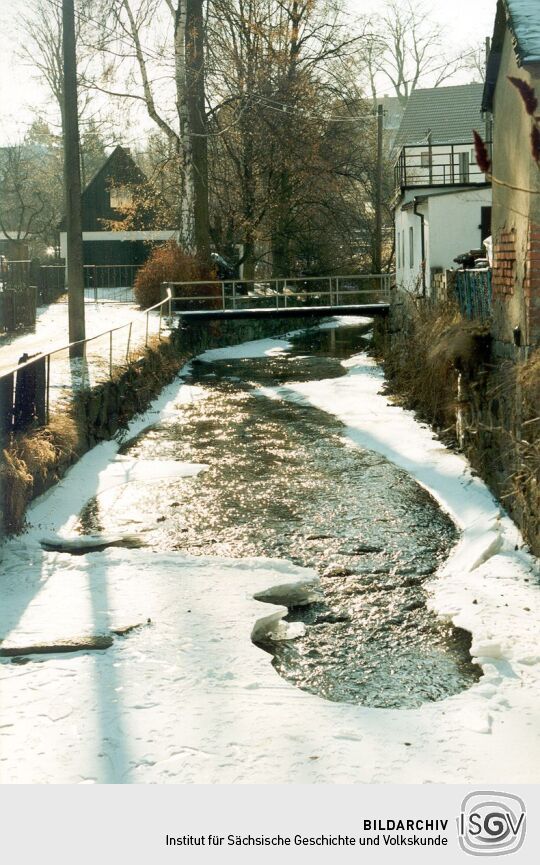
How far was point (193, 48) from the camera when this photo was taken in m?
28.2

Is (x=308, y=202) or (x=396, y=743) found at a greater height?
(x=308, y=202)

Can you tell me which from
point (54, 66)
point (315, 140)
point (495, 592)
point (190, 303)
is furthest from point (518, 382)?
point (54, 66)

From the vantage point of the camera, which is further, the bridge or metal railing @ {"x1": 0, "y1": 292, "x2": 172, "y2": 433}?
the bridge

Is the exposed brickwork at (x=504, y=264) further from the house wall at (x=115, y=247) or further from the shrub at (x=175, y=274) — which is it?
the house wall at (x=115, y=247)

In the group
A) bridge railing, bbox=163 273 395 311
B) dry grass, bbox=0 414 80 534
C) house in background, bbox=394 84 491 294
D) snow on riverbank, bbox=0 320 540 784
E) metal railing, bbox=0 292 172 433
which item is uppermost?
house in background, bbox=394 84 491 294

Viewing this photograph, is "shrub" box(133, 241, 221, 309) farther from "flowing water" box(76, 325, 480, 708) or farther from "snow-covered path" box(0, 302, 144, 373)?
"flowing water" box(76, 325, 480, 708)

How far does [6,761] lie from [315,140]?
30713 mm

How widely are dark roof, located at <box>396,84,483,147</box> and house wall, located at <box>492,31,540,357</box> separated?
3532 centimetres

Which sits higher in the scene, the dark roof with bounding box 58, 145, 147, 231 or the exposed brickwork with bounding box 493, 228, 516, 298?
the dark roof with bounding box 58, 145, 147, 231

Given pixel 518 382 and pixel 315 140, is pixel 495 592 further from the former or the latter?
pixel 315 140

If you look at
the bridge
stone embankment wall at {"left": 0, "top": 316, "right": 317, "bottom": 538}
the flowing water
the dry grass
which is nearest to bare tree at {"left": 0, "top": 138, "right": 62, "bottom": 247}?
the bridge

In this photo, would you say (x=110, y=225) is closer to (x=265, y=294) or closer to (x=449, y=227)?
(x=265, y=294)

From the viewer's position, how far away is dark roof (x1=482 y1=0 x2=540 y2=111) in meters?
8.14

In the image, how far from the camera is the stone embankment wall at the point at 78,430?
8.55 meters
